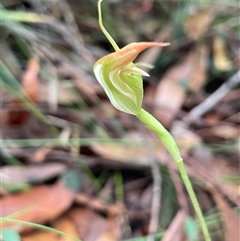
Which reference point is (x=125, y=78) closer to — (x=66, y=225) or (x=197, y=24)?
(x=66, y=225)

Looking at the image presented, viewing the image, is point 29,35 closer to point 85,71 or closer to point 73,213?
point 85,71

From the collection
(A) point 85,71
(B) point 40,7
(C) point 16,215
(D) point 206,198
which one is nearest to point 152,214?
(D) point 206,198

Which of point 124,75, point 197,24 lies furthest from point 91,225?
point 197,24

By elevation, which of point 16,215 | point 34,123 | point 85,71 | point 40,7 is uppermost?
point 40,7

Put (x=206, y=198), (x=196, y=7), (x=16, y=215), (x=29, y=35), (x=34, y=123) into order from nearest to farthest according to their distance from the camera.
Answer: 1. (x=16, y=215)
2. (x=206, y=198)
3. (x=34, y=123)
4. (x=29, y=35)
5. (x=196, y=7)

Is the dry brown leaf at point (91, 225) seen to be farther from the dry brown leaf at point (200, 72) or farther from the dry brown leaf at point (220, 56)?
the dry brown leaf at point (220, 56)

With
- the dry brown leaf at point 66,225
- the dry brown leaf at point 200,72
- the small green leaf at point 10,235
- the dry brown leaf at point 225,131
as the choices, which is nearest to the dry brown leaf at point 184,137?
the dry brown leaf at point 225,131
